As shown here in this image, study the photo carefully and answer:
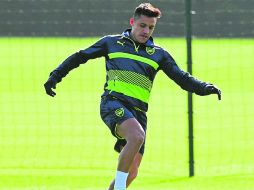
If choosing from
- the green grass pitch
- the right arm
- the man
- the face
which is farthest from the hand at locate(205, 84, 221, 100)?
the green grass pitch

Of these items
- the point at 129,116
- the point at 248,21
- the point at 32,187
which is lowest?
the point at 32,187

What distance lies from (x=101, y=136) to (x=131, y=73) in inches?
256

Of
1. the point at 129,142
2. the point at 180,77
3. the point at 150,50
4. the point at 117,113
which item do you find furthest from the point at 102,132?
the point at 129,142

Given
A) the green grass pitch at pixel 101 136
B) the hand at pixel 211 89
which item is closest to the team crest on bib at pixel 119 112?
the hand at pixel 211 89

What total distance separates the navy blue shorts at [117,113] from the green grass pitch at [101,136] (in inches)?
67.7

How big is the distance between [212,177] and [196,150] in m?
2.47

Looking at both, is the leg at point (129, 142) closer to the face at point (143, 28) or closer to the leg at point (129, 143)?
the leg at point (129, 143)

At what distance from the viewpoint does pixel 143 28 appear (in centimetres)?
843

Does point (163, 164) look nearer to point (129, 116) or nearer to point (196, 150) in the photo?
point (196, 150)

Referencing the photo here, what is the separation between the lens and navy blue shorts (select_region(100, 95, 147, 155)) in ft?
26.5

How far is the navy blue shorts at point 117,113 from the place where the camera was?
809 centimetres

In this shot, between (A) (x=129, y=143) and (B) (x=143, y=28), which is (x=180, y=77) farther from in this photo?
(A) (x=129, y=143)

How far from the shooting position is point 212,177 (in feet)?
34.7

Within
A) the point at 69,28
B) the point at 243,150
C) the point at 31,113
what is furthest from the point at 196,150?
the point at 69,28
